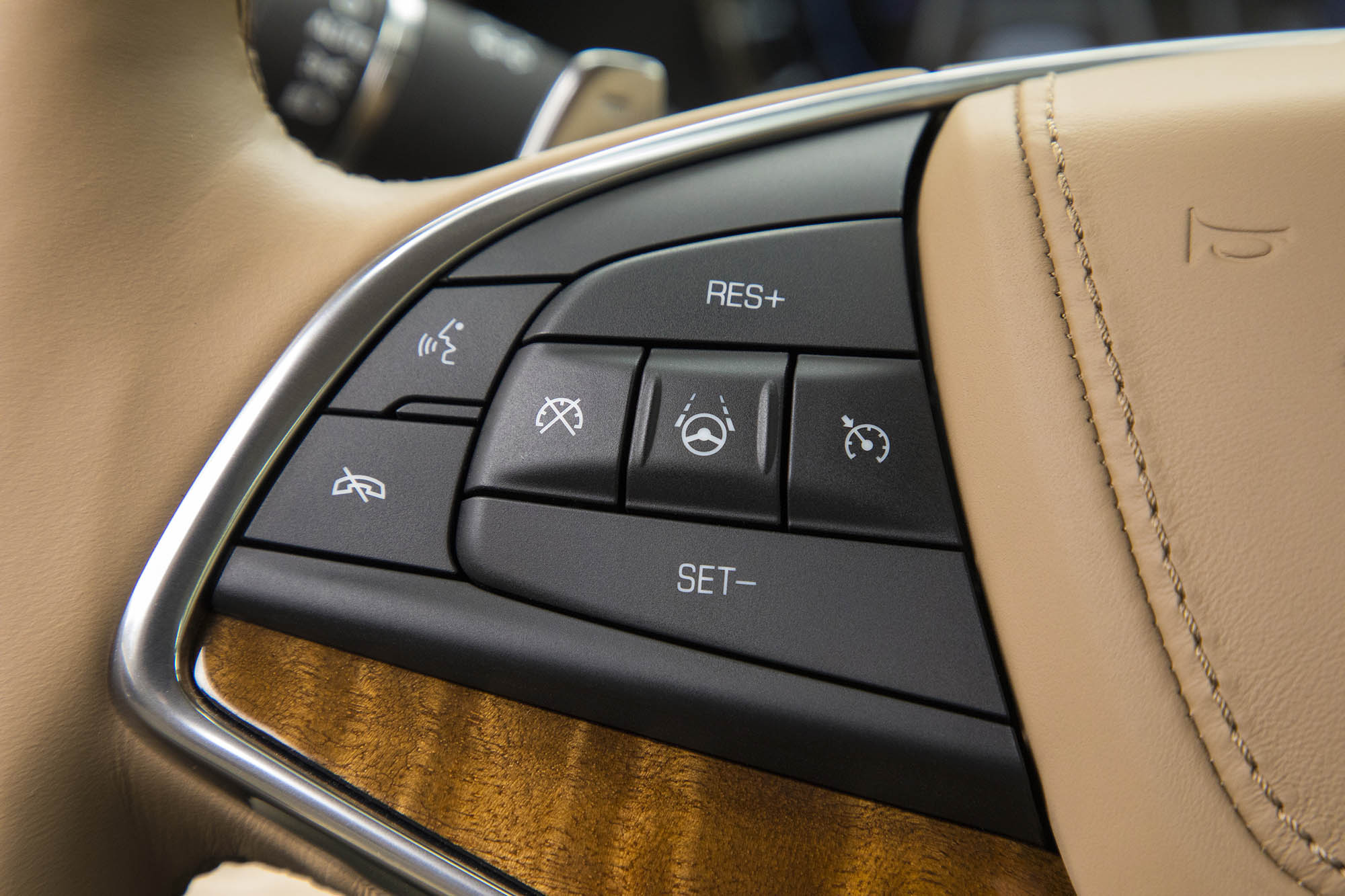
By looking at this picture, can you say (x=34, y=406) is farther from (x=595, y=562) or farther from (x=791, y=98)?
(x=791, y=98)

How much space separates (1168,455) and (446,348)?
0.34m

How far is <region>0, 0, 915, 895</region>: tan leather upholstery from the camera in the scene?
386 millimetres

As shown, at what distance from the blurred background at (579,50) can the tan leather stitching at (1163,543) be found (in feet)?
2.05

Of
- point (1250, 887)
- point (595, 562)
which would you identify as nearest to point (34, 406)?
point (595, 562)

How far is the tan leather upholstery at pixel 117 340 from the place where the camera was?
386 millimetres

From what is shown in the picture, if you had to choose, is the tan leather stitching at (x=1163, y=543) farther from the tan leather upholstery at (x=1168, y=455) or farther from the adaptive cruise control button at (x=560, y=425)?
the adaptive cruise control button at (x=560, y=425)

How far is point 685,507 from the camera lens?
0.40 m

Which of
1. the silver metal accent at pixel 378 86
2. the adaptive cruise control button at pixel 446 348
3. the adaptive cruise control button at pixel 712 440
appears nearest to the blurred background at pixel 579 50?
the silver metal accent at pixel 378 86

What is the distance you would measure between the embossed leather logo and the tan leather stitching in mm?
40

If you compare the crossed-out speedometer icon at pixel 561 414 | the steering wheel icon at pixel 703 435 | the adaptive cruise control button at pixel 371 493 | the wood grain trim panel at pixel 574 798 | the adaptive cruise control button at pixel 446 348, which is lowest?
the wood grain trim panel at pixel 574 798

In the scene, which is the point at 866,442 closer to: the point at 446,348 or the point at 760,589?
the point at 760,589

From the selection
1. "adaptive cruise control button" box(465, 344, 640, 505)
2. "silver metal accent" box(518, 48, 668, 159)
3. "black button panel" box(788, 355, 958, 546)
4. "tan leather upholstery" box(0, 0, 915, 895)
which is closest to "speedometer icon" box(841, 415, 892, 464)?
"black button panel" box(788, 355, 958, 546)

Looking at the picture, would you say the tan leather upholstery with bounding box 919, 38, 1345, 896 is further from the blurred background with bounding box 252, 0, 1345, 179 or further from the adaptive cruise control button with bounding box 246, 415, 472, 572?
the blurred background with bounding box 252, 0, 1345, 179

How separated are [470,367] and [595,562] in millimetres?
130
